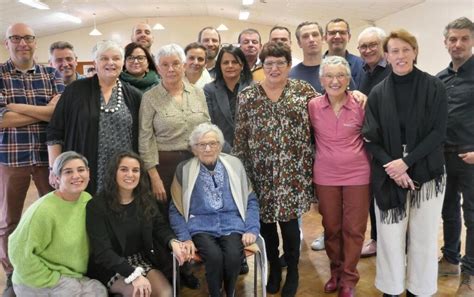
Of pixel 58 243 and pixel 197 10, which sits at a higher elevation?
pixel 197 10

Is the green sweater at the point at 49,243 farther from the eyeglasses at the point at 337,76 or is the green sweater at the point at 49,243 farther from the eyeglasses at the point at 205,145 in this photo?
the eyeglasses at the point at 337,76

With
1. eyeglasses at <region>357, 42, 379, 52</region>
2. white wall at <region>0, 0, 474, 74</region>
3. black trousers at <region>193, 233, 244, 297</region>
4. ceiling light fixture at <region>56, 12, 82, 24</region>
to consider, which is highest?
ceiling light fixture at <region>56, 12, 82, 24</region>

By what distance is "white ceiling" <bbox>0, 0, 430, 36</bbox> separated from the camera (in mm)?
9836

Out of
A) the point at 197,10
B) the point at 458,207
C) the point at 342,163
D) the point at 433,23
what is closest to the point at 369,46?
the point at 342,163

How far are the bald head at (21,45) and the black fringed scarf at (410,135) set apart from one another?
7.34 ft

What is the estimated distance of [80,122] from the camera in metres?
2.48

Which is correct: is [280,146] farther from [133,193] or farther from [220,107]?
[133,193]

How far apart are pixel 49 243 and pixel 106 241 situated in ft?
0.95

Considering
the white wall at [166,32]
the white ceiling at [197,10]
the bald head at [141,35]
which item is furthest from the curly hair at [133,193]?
the white wall at [166,32]

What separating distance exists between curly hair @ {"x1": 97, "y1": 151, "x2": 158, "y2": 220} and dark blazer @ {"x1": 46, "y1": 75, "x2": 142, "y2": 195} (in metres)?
0.18

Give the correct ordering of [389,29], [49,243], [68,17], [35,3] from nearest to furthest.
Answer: [49,243] < [35,3] < [389,29] < [68,17]

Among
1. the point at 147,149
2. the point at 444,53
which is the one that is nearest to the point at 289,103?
the point at 147,149

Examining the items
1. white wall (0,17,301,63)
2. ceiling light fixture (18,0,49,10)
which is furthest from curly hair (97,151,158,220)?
white wall (0,17,301,63)

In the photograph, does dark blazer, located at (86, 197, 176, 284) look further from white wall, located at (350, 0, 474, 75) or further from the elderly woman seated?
white wall, located at (350, 0, 474, 75)
